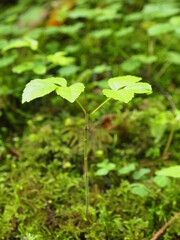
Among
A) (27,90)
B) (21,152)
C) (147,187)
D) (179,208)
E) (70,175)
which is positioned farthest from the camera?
(21,152)

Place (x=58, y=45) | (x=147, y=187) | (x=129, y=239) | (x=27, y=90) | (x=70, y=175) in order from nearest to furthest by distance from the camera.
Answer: (x=27, y=90), (x=129, y=239), (x=147, y=187), (x=70, y=175), (x=58, y=45)

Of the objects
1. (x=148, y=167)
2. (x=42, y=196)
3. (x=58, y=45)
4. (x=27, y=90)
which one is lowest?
(x=148, y=167)

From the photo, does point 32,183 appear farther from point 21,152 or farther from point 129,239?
point 129,239

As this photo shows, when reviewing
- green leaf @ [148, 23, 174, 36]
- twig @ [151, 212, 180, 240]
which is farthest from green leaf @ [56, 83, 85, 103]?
green leaf @ [148, 23, 174, 36]

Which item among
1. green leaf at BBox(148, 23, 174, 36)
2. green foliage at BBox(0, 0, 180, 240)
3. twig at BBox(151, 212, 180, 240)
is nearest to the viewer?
twig at BBox(151, 212, 180, 240)

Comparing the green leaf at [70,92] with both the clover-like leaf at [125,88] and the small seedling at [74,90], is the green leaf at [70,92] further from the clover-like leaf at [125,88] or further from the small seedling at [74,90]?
the clover-like leaf at [125,88]

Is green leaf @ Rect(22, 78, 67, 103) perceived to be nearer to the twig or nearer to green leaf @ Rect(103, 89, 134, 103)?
green leaf @ Rect(103, 89, 134, 103)

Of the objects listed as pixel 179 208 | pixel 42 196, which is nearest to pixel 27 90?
pixel 42 196

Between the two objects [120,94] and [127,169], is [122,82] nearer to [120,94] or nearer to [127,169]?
[120,94]

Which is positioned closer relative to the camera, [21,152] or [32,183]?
[32,183]
